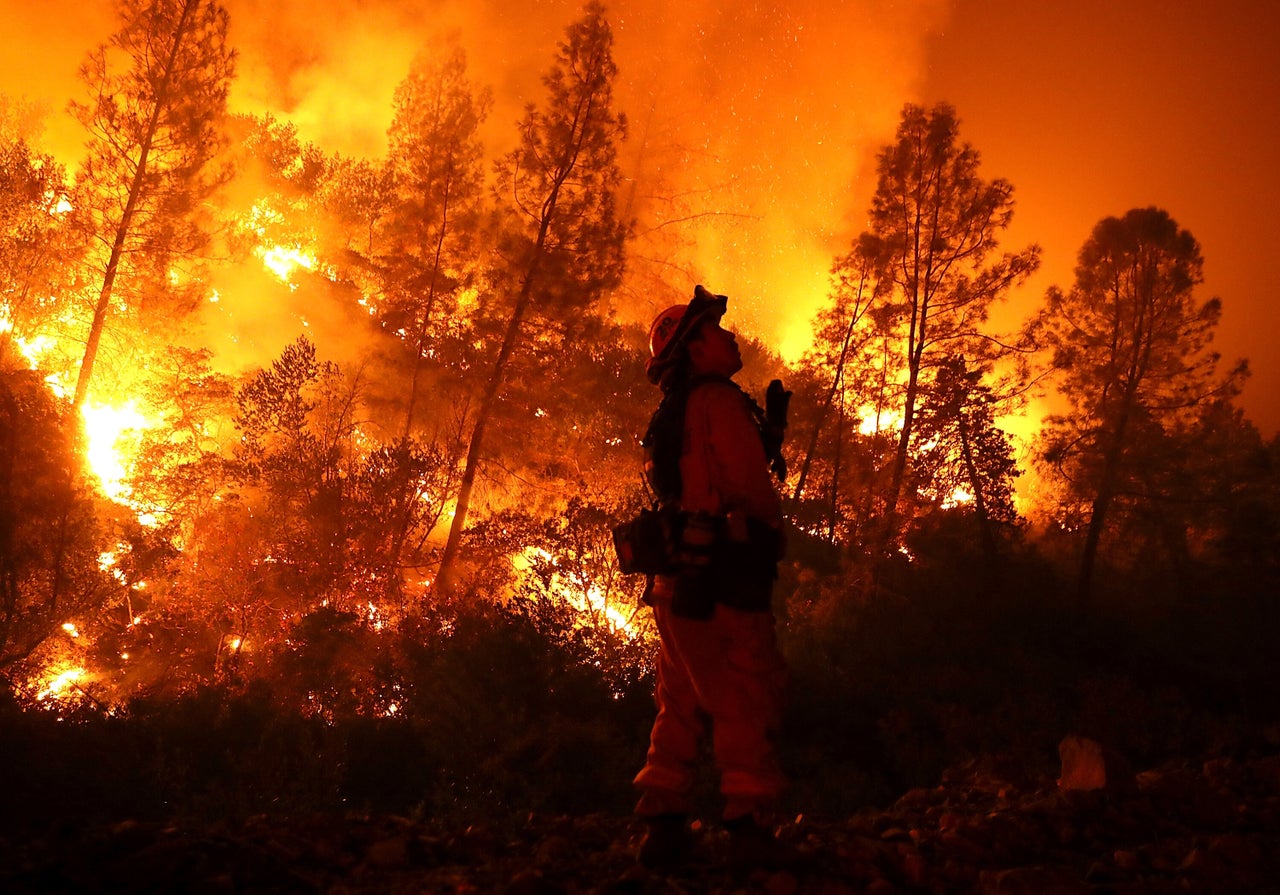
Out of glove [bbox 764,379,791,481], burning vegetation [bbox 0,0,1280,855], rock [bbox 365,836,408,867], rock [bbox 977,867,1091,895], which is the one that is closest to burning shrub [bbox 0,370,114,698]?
burning vegetation [bbox 0,0,1280,855]

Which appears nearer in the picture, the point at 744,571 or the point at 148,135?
the point at 744,571

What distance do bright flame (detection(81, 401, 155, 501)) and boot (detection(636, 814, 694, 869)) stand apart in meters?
16.2

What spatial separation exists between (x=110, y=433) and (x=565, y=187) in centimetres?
1229

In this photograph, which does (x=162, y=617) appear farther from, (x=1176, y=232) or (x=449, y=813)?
(x=1176, y=232)

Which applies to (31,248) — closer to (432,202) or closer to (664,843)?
(432,202)

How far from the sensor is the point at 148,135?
16234mm

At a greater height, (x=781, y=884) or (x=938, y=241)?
(x=938, y=241)

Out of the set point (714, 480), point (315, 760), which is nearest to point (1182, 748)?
point (714, 480)

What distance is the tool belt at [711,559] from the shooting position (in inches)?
144

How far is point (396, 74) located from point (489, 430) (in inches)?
954

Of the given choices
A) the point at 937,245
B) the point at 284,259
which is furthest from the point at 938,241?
the point at 284,259

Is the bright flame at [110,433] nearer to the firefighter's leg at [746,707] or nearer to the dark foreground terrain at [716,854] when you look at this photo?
the dark foreground terrain at [716,854]

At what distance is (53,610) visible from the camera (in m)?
8.43

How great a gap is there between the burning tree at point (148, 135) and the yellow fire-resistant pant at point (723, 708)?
1628 cm
